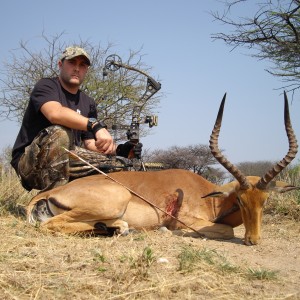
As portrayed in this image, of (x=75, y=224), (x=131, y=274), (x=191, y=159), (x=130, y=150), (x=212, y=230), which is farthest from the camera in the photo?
(x=191, y=159)

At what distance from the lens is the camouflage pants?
214 inches

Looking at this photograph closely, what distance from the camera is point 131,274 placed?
278cm

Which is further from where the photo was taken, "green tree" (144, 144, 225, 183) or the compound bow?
"green tree" (144, 144, 225, 183)

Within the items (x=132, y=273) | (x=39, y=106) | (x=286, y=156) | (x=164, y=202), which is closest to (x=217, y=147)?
(x=286, y=156)

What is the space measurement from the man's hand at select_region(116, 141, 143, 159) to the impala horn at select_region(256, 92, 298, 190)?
218cm

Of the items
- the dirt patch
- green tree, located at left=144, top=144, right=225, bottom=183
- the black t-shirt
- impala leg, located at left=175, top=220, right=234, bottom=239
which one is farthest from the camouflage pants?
green tree, located at left=144, top=144, right=225, bottom=183

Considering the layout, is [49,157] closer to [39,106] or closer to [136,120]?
[39,106]

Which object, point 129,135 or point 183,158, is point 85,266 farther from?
point 183,158

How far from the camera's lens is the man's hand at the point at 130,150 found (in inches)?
262

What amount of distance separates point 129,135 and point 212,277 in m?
4.28

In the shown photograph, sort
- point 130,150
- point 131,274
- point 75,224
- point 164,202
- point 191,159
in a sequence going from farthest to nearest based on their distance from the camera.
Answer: point 191,159, point 130,150, point 164,202, point 75,224, point 131,274

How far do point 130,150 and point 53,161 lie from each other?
1626 mm

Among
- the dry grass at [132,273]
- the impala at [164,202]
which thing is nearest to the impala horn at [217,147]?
the impala at [164,202]

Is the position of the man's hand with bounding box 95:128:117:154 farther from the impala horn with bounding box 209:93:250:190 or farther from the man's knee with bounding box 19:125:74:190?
the impala horn with bounding box 209:93:250:190
